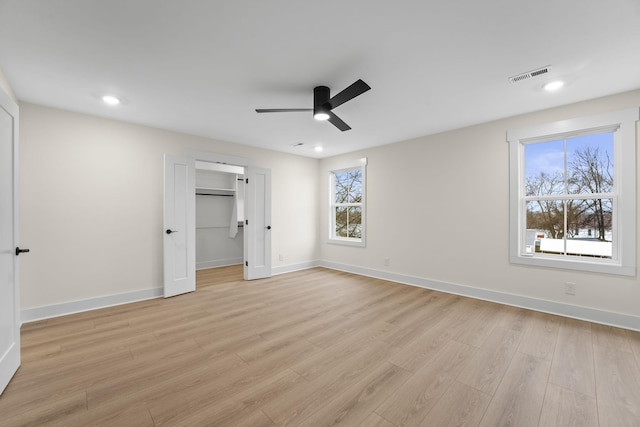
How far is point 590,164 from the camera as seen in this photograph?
3029 mm

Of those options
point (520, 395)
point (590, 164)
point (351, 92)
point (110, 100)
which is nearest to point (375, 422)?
point (520, 395)

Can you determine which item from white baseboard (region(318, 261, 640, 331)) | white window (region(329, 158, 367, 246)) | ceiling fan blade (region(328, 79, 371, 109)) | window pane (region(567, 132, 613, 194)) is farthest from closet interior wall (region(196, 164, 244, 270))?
window pane (region(567, 132, 613, 194))

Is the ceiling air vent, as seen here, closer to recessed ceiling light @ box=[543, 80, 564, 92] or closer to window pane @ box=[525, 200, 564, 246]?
recessed ceiling light @ box=[543, 80, 564, 92]

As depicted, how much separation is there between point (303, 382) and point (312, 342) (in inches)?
22.9

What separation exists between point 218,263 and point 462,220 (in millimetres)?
5122

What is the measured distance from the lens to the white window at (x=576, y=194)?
8.96ft

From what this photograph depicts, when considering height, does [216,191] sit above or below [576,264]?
above

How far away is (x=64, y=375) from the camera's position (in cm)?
194

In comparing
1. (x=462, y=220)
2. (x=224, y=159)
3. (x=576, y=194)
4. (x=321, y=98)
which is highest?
(x=321, y=98)

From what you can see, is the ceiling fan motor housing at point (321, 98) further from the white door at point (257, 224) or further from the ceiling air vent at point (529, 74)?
the white door at point (257, 224)

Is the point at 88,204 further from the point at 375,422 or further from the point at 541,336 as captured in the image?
the point at 541,336

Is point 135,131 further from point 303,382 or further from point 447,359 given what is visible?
point 447,359

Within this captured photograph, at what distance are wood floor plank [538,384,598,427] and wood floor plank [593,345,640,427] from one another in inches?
1.8

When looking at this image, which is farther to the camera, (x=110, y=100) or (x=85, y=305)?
(x=85, y=305)
